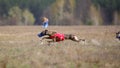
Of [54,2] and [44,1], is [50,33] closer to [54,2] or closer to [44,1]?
[54,2]

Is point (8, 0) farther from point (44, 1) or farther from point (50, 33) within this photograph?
point (50, 33)

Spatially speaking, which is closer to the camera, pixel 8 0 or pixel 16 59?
pixel 16 59

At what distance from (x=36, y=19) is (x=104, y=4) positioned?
18501mm

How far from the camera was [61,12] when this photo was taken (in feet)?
288

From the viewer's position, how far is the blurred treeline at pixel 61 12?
7817cm

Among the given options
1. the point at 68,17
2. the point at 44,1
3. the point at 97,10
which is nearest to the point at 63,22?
the point at 68,17

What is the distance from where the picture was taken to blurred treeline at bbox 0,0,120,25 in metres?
78.2

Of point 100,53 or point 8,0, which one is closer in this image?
point 100,53

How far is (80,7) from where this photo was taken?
87750 millimetres

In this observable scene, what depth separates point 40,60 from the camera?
14945mm

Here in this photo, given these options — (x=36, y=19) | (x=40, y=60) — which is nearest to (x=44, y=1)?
(x=36, y=19)

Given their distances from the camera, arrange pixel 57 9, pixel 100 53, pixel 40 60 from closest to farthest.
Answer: pixel 40 60 < pixel 100 53 < pixel 57 9

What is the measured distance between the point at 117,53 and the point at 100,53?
0.74m

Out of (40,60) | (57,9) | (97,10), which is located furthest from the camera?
(57,9)
